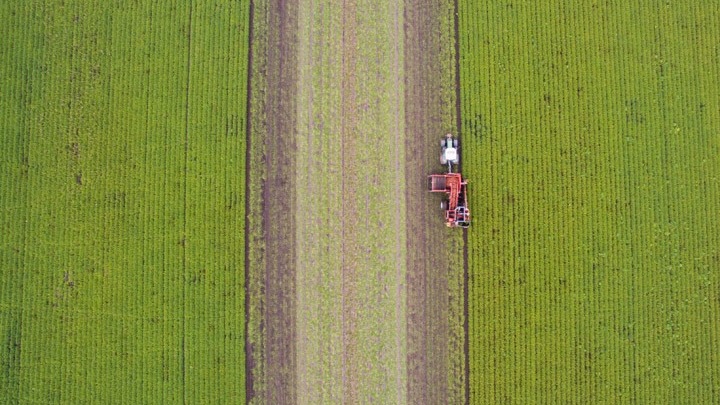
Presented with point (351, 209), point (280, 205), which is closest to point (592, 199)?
point (351, 209)

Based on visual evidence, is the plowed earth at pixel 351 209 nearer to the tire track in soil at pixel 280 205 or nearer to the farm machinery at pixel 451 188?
the tire track in soil at pixel 280 205

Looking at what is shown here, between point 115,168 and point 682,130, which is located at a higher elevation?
point 682,130

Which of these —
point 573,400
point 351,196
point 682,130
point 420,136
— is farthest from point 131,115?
point 682,130

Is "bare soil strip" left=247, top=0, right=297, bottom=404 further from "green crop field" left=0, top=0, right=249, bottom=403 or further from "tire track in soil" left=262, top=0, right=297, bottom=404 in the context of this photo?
"green crop field" left=0, top=0, right=249, bottom=403

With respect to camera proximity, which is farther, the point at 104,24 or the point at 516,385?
the point at 104,24

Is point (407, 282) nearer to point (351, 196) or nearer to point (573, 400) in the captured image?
point (351, 196)

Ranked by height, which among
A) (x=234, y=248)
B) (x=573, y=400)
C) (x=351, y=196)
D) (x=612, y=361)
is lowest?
(x=573, y=400)

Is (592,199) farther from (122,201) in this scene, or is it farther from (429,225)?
(122,201)
